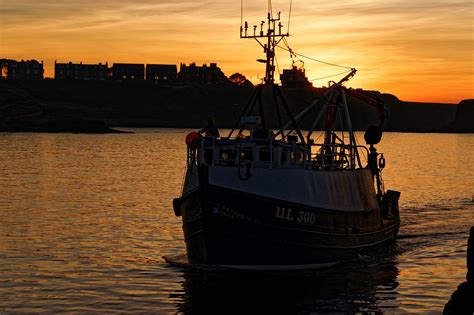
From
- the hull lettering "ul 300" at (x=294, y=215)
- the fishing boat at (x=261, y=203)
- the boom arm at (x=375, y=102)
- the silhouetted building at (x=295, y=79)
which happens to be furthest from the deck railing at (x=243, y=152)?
the boom arm at (x=375, y=102)

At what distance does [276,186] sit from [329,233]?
3.46 meters

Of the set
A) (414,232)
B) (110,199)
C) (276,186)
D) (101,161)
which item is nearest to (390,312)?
(276,186)

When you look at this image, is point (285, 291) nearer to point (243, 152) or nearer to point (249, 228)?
point (249, 228)

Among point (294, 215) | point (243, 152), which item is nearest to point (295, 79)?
point (243, 152)

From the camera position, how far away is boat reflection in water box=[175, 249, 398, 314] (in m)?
27.0

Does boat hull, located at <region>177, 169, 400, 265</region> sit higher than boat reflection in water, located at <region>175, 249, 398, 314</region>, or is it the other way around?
boat hull, located at <region>177, 169, 400, 265</region>

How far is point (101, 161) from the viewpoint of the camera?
11438cm

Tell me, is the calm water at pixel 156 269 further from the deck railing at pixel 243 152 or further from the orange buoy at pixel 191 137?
the orange buoy at pixel 191 137

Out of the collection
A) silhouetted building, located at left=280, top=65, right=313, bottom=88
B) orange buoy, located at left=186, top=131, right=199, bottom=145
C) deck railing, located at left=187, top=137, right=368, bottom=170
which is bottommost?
deck railing, located at left=187, top=137, right=368, bottom=170

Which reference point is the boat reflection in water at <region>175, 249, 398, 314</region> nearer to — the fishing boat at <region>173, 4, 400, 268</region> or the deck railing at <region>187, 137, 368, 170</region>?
the fishing boat at <region>173, 4, 400, 268</region>

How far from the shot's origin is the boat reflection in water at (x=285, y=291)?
2700 cm

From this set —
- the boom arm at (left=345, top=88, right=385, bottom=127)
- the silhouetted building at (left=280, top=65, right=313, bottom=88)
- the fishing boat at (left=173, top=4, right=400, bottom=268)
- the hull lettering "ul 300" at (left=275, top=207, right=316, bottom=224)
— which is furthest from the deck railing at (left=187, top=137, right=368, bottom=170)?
the boom arm at (left=345, top=88, right=385, bottom=127)

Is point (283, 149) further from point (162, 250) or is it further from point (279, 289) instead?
point (162, 250)

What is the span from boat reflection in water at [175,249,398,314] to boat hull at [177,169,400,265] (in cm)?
61
